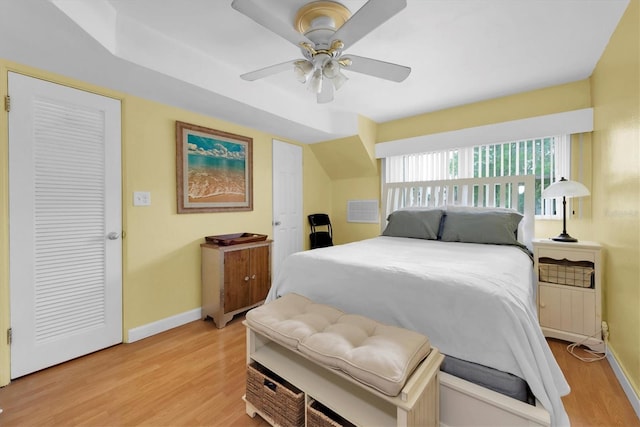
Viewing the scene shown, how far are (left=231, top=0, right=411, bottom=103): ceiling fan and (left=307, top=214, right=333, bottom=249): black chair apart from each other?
7.87 ft

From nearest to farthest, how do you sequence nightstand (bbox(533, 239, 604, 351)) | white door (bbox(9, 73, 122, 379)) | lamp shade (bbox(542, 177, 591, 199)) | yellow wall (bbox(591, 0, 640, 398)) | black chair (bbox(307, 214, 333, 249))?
yellow wall (bbox(591, 0, 640, 398))
white door (bbox(9, 73, 122, 379))
nightstand (bbox(533, 239, 604, 351))
lamp shade (bbox(542, 177, 591, 199))
black chair (bbox(307, 214, 333, 249))

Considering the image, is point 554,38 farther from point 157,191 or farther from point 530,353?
point 157,191

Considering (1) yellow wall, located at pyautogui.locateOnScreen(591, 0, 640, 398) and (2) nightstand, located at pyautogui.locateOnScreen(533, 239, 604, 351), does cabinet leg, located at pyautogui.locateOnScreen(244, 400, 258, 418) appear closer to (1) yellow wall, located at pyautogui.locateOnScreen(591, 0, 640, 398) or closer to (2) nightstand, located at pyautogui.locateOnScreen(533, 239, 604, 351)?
(1) yellow wall, located at pyautogui.locateOnScreen(591, 0, 640, 398)

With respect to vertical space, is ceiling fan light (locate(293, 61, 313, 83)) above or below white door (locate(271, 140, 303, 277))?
above

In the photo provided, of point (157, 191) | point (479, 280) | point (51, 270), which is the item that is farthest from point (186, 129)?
point (479, 280)

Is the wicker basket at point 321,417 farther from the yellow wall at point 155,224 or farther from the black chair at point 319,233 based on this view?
the black chair at point 319,233

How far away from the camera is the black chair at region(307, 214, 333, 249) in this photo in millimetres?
3980

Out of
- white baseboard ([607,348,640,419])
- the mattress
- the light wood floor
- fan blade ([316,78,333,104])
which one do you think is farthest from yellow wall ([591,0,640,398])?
fan blade ([316,78,333,104])

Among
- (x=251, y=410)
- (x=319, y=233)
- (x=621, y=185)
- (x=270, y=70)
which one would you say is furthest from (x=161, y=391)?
(x=621, y=185)

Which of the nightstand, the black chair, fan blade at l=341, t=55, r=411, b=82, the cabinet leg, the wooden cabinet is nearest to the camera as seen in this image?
the cabinet leg

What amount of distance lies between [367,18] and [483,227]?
200 centimetres

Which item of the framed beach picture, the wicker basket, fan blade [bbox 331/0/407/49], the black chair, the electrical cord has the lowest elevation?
the electrical cord

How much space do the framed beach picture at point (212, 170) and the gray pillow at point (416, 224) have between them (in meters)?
1.66

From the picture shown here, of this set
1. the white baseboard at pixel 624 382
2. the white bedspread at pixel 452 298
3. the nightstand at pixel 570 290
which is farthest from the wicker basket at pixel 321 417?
the nightstand at pixel 570 290
